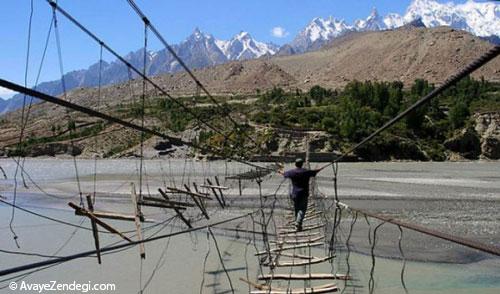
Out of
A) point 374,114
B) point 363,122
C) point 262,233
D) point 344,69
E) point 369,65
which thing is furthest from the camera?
point 344,69

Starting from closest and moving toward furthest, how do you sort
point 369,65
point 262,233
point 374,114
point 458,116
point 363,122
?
point 262,233 < point 458,116 < point 363,122 < point 374,114 < point 369,65

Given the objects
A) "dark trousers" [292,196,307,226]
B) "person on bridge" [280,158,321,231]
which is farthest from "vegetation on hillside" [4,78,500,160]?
"person on bridge" [280,158,321,231]

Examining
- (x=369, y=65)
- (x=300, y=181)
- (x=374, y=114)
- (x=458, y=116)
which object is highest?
(x=369, y=65)

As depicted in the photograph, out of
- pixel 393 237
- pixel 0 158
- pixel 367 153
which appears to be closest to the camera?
pixel 393 237

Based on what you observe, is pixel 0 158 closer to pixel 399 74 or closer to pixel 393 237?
pixel 393 237

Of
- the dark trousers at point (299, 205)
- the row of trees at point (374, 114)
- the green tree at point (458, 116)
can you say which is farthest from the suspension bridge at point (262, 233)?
the green tree at point (458, 116)

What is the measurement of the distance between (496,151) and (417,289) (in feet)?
169

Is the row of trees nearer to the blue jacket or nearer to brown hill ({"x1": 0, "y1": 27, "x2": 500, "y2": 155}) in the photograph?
the blue jacket

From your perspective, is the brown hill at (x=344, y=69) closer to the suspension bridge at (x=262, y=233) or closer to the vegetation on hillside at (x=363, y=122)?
the vegetation on hillside at (x=363, y=122)

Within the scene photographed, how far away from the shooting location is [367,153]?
2120 inches

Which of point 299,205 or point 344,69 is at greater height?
point 344,69

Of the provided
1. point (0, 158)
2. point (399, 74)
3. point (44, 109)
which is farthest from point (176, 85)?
point (0, 158)

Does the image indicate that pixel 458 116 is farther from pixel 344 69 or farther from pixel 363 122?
pixel 344 69

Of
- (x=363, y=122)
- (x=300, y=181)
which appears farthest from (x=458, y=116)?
(x=300, y=181)
